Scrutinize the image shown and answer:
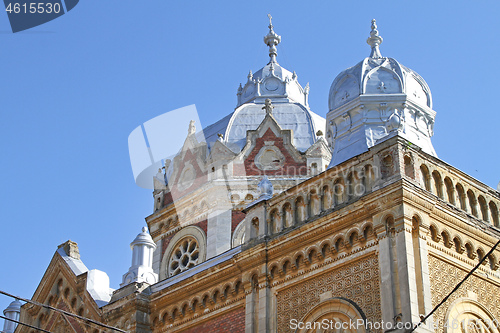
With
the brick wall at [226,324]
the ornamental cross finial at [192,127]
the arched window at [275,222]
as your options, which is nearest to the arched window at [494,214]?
the arched window at [275,222]

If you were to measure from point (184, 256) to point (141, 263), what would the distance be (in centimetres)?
483

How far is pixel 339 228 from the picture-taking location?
729 inches

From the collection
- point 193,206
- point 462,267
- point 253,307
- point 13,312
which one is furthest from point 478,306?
point 13,312

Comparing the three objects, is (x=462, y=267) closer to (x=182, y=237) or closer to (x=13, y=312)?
(x=182, y=237)

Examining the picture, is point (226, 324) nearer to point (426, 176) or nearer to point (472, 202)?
Result: point (426, 176)

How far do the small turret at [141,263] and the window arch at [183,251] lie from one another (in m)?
3.80

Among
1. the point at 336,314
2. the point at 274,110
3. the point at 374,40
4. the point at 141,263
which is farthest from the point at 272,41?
the point at 336,314

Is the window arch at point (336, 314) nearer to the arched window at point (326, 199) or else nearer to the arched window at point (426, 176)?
the arched window at point (326, 199)

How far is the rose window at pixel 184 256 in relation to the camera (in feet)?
94.4

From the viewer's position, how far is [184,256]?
95.7 ft

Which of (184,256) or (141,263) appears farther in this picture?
(184,256)

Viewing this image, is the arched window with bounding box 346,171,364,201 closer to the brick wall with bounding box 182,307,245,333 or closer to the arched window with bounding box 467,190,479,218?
the arched window with bounding box 467,190,479,218

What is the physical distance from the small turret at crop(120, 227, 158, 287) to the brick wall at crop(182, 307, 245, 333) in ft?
9.90

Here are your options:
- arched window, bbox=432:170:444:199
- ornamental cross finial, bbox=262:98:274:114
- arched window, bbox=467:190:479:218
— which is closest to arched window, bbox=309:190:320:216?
arched window, bbox=432:170:444:199
